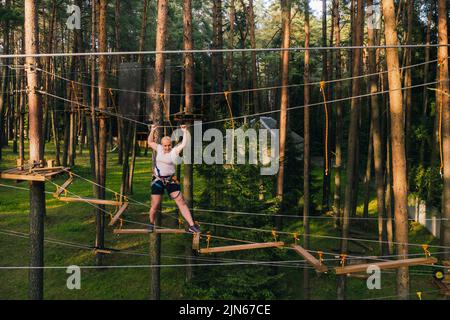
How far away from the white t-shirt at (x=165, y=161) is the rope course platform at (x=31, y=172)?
2169 mm

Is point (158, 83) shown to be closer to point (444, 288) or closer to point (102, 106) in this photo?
point (102, 106)

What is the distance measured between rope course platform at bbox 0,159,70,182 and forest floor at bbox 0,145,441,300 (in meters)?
5.88

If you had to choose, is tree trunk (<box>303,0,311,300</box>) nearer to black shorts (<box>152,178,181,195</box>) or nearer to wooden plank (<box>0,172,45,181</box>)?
black shorts (<box>152,178,181,195</box>)

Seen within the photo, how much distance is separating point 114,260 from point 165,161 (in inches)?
456

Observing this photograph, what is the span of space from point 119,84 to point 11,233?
43.1 ft

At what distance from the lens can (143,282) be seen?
54.6 ft

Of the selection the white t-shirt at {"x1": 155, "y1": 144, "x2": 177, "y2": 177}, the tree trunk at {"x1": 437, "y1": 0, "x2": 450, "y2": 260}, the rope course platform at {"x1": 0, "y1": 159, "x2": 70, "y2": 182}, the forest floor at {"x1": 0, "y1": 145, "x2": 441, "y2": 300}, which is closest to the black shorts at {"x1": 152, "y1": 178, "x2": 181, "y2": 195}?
the white t-shirt at {"x1": 155, "y1": 144, "x2": 177, "y2": 177}

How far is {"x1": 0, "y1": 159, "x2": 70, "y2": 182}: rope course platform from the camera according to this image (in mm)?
8094

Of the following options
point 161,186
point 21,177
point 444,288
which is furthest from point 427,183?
point 21,177

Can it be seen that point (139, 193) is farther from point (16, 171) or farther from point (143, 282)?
point (16, 171)

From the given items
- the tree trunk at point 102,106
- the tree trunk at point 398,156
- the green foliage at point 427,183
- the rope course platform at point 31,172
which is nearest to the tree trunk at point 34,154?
the rope course platform at point 31,172

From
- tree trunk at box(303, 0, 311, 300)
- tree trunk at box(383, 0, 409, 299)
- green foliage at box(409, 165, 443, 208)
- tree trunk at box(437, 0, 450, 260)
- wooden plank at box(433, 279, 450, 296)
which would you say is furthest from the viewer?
green foliage at box(409, 165, 443, 208)

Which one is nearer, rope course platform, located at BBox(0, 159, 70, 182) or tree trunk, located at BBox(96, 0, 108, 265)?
rope course platform, located at BBox(0, 159, 70, 182)
